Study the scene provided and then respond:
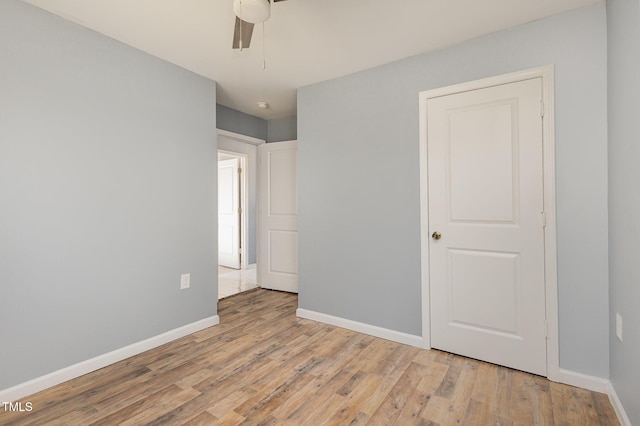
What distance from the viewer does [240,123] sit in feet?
13.3

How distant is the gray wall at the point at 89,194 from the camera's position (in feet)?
5.97

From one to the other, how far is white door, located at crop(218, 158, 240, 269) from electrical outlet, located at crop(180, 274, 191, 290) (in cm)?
279

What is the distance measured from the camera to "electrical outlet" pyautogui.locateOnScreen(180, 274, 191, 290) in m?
2.74

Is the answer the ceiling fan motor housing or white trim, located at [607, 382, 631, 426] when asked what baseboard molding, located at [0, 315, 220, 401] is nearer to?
the ceiling fan motor housing

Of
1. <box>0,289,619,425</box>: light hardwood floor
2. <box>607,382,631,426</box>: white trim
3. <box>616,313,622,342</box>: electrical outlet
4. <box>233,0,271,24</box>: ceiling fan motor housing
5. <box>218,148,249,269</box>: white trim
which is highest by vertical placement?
<box>233,0,271,24</box>: ceiling fan motor housing

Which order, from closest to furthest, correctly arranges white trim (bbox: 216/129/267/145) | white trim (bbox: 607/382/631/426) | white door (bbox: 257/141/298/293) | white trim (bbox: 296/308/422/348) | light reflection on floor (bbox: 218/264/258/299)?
white trim (bbox: 607/382/631/426) < white trim (bbox: 296/308/422/348) < white trim (bbox: 216/129/267/145) < white door (bbox: 257/141/298/293) < light reflection on floor (bbox: 218/264/258/299)

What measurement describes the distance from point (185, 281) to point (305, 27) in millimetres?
2362

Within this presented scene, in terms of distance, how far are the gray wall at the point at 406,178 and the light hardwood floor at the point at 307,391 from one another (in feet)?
1.15

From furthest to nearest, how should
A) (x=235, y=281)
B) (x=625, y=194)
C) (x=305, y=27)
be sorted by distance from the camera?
(x=235, y=281), (x=305, y=27), (x=625, y=194)

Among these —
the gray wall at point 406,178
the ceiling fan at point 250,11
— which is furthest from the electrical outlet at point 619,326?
the ceiling fan at point 250,11

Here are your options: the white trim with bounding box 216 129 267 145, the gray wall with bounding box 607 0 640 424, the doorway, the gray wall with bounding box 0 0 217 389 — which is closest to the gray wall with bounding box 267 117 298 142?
the white trim with bounding box 216 129 267 145

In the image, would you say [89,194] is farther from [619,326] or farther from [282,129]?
[619,326]

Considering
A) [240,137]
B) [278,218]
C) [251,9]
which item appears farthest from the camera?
[278,218]

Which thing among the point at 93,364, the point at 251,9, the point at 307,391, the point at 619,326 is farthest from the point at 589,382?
the point at 93,364
